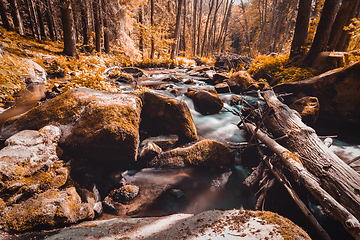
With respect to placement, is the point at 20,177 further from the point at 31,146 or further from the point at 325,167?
the point at 325,167

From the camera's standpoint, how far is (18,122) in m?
3.57

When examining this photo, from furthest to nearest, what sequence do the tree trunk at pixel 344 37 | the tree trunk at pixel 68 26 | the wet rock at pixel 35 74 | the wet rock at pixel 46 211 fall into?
the tree trunk at pixel 68 26, the tree trunk at pixel 344 37, the wet rock at pixel 35 74, the wet rock at pixel 46 211

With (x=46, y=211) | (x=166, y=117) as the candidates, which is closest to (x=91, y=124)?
(x=46, y=211)

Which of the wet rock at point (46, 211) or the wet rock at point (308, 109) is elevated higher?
the wet rock at point (308, 109)

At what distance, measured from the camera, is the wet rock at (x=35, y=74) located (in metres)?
7.40

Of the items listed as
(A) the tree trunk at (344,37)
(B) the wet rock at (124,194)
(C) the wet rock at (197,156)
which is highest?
(A) the tree trunk at (344,37)

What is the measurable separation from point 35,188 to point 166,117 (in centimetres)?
330

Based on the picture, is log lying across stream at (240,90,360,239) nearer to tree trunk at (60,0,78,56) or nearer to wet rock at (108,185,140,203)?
wet rock at (108,185,140,203)

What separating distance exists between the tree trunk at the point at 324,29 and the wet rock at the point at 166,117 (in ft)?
24.6

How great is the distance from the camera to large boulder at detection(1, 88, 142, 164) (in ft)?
10.5

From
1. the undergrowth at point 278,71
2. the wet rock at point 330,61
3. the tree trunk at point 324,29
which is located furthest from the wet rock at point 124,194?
the tree trunk at point 324,29

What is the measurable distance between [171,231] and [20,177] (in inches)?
88.4

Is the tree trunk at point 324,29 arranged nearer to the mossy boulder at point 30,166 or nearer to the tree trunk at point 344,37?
the tree trunk at point 344,37

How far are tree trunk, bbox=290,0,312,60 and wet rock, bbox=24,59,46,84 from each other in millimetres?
13660
